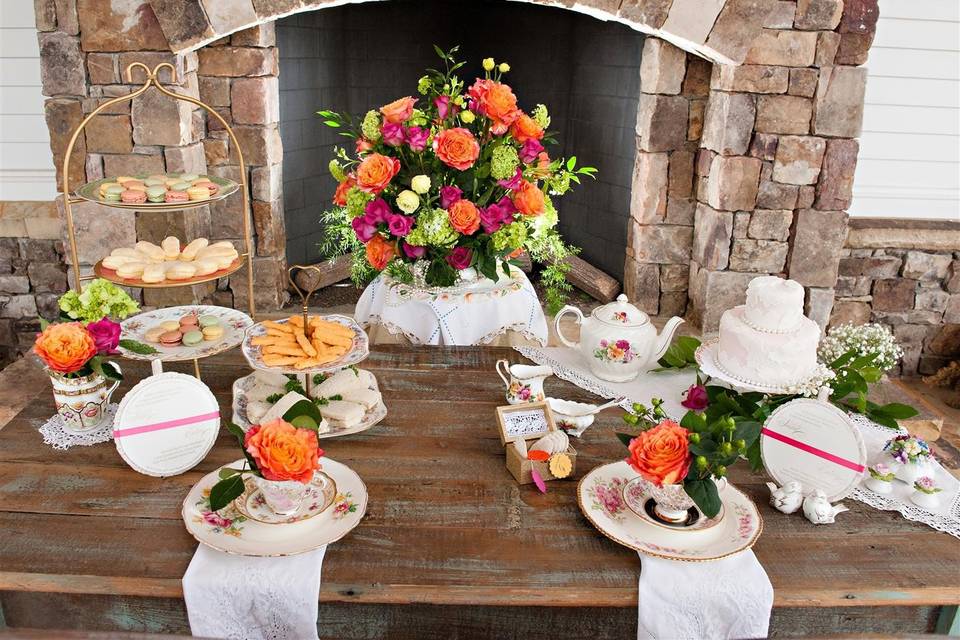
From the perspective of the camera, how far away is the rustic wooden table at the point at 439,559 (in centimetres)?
120

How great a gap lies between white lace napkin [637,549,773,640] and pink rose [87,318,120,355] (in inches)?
45.0

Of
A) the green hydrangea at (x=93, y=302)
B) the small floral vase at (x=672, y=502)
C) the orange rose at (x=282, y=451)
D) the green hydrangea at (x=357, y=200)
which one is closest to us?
the orange rose at (x=282, y=451)

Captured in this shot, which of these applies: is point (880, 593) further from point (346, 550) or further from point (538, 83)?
point (538, 83)

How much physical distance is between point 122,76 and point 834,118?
9.07 ft

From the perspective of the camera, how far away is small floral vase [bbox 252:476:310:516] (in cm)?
126

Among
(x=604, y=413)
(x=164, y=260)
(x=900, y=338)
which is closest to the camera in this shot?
(x=604, y=413)

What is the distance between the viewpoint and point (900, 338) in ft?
11.9

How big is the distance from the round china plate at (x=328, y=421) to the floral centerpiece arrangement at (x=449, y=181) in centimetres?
47

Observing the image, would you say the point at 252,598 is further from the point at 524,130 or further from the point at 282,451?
the point at 524,130

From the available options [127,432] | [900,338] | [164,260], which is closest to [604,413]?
[127,432]

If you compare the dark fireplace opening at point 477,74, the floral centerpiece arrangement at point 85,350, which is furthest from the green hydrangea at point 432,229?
the dark fireplace opening at point 477,74

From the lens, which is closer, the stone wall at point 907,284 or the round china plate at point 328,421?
the round china plate at point 328,421

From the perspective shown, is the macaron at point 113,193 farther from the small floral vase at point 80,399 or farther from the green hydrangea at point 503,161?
the green hydrangea at point 503,161

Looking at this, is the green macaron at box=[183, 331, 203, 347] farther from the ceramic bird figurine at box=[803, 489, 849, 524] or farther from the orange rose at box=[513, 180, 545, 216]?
the ceramic bird figurine at box=[803, 489, 849, 524]
